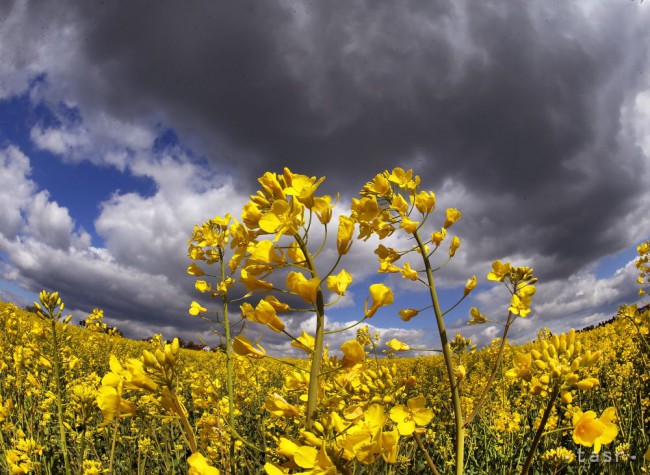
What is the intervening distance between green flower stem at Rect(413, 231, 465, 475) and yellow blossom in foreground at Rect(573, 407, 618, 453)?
0.50 m

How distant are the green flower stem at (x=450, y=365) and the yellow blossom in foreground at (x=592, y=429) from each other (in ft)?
1.65

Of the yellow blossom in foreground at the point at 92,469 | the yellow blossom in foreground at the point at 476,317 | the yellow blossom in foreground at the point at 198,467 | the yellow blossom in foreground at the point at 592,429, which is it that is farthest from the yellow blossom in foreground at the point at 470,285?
the yellow blossom in foreground at the point at 92,469

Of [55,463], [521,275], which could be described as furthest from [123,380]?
[55,463]

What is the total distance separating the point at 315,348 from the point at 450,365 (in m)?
1.02

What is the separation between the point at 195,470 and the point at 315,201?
3.21ft

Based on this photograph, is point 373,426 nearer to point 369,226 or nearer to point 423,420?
point 423,420

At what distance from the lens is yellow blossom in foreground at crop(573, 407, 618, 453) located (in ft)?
5.66

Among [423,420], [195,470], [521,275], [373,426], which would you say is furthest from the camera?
[521,275]

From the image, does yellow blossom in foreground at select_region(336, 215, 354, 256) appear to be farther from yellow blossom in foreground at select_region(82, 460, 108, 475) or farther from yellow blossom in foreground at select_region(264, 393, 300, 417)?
yellow blossom in foreground at select_region(82, 460, 108, 475)

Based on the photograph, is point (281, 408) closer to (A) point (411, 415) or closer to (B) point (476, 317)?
(A) point (411, 415)

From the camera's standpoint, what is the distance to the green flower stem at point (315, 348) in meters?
1.30

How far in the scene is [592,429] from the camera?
5.75 feet

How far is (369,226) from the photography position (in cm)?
214

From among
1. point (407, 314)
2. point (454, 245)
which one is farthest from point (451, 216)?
point (407, 314)
